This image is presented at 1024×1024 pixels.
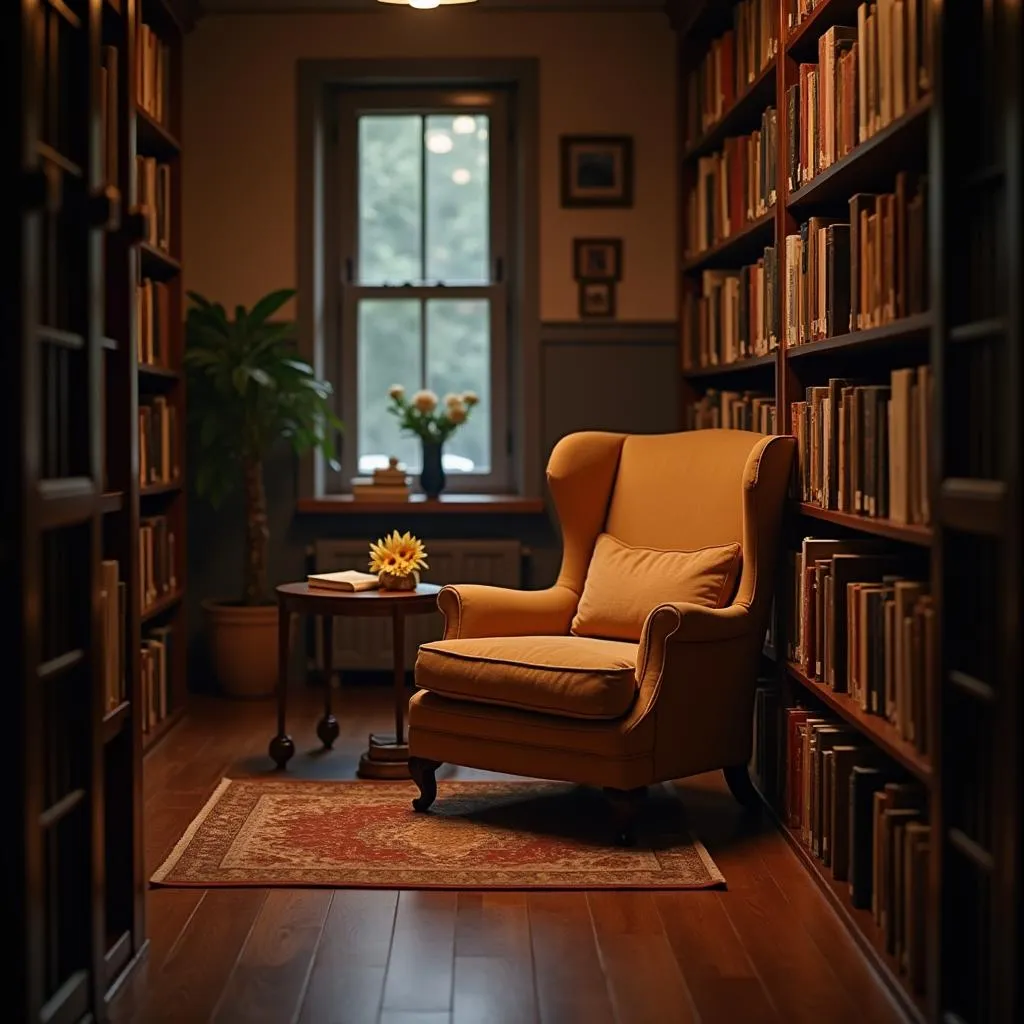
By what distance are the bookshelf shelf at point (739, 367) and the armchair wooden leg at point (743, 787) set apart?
123 cm

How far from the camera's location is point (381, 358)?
634cm

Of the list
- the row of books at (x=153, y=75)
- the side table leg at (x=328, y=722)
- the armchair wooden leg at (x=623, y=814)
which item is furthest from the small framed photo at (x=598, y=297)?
the armchair wooden leg at (x=623, y=814)

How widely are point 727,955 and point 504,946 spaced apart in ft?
1.53

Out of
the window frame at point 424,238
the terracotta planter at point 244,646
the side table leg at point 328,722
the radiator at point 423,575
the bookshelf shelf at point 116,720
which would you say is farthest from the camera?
the window frame at point 424,238

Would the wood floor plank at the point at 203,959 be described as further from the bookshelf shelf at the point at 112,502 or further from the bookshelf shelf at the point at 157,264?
the bookshelf shelf at the point at 157,264

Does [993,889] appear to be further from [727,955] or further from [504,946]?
[504,946]

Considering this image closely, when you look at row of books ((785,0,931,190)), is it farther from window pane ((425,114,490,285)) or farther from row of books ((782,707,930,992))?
window pane ((425,114,490,285))

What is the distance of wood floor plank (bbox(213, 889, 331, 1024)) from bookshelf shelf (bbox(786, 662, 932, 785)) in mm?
1248

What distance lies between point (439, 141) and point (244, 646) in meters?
2.32

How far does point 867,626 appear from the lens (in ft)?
10.7

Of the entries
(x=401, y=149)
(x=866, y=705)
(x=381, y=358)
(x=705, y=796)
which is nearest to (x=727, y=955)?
(x=866, y=705)

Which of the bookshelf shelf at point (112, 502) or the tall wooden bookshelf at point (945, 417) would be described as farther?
the bookshelf shelf at point (112, 502)

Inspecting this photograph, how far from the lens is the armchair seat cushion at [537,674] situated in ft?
12.4

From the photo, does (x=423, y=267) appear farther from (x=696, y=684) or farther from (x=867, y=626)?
(x=867, y=626)
